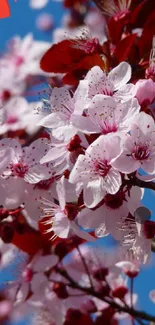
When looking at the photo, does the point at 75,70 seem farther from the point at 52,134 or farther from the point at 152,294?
the point at 152,294

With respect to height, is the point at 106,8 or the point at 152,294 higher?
the point at 106,8

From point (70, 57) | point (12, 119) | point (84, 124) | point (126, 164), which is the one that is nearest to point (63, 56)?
point (70, 57)

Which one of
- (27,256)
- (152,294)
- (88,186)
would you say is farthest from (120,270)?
(88,186)

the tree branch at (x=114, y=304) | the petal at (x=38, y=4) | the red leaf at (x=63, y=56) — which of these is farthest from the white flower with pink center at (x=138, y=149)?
the petal at (x=38, y=4)

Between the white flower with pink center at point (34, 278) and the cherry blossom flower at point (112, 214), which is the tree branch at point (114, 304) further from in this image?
the cherry blossom flower at point (112, 214)

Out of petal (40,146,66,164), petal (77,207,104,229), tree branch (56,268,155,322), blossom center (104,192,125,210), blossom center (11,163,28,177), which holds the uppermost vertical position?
petal (40,146,66,164)

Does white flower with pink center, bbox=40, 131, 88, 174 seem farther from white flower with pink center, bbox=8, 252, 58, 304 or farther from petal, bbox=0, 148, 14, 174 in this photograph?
white flower with pink center, bbox=8, 252, 58, 304

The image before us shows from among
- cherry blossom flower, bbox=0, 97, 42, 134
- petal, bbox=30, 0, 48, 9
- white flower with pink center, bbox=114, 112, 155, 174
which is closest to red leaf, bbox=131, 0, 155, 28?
white flower with pink center, bbox=114, 112, 155, 174
